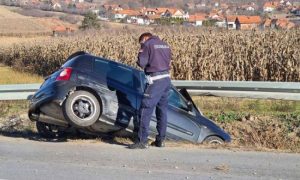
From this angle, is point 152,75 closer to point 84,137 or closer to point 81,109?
point 81,109

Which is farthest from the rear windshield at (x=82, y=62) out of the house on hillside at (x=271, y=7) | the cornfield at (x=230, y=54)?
the house on hillside at (x=271, y=7)

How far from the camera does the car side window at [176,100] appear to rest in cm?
945

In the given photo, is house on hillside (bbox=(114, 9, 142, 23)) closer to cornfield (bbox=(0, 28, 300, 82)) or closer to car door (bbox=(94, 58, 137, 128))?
cornfield (bbox=(0, 28, 300, 82))

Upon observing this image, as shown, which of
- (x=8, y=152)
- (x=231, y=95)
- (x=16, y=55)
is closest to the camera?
(x=8, y=152)

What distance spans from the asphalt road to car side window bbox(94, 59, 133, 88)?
111cm

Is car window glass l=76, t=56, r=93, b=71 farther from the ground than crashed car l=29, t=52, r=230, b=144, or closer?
farther from the ground

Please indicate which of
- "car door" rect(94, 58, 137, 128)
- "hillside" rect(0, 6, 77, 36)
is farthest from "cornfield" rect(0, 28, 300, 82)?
"hillside" rect(0, 6, 77, 36)

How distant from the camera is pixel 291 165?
7.18 meters

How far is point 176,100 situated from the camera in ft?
31.3

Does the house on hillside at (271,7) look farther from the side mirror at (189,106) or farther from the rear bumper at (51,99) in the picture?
the rear bumper at (51,99)

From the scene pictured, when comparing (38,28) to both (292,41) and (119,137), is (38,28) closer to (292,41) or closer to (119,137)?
(292,41)

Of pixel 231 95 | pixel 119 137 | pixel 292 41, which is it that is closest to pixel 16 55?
pixel 292 41

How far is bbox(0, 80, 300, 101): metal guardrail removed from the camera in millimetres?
14586

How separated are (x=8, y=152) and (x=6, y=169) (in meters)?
1.07
